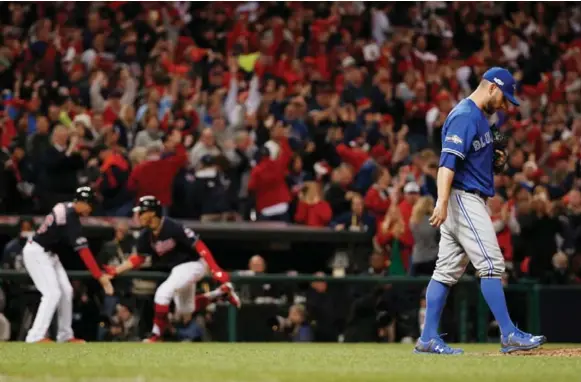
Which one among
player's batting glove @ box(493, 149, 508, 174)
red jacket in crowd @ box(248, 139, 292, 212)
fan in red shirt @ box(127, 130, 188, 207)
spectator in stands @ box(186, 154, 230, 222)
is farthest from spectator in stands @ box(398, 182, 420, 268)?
player's batting glove @ box(493, 149, 508, 174)

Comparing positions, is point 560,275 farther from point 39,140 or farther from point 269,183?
point 39,140

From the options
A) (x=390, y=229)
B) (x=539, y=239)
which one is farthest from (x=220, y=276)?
(x=539, y=239)

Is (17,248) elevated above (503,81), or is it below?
below

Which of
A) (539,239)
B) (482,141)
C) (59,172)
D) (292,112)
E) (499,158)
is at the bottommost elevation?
(539,239)

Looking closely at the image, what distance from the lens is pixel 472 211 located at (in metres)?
9.86

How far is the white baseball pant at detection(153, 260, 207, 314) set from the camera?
14.3m

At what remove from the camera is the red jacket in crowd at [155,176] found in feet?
56.1

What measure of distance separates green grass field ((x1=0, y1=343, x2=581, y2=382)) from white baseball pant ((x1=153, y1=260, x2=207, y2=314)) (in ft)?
11.3

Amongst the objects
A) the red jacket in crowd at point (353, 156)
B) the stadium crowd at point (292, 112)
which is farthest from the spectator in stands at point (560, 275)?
the red jacket in crowd at point (353, 156)

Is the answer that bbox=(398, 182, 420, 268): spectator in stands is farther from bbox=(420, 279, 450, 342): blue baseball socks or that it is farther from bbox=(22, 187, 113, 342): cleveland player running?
bbox=(420, 279, 450, 342): blue baseball socks

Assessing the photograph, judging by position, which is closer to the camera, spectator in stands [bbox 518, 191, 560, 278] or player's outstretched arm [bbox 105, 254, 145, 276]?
player's outstretched arm [bbox 105, 254, 145, 276]

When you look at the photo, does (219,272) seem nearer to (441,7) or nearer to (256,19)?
(256,19)

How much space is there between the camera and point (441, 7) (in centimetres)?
2575

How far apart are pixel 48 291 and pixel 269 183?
4.78m
